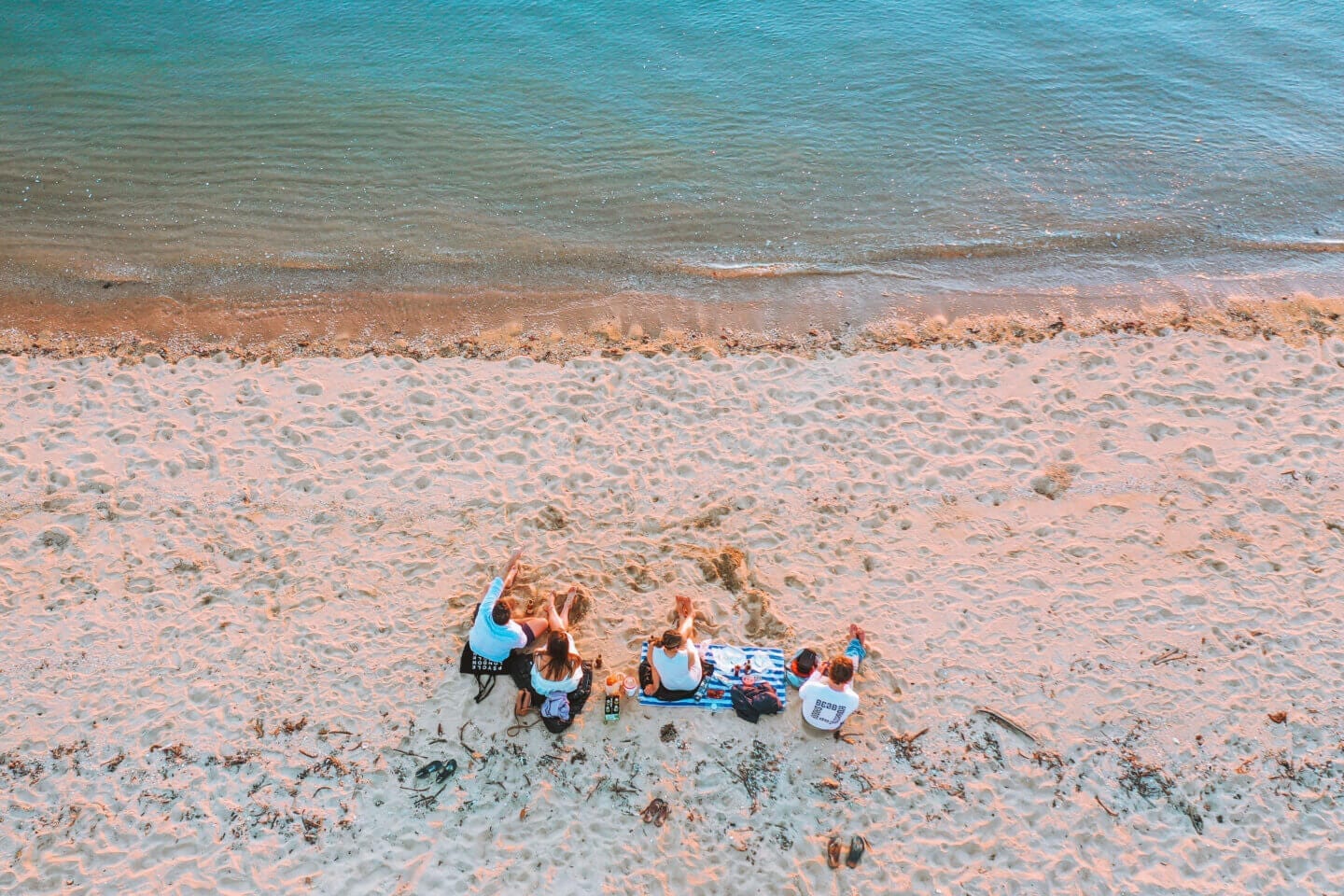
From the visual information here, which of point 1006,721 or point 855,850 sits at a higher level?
point 1006,721

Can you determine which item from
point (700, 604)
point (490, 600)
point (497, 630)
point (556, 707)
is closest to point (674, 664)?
point (556, 707)

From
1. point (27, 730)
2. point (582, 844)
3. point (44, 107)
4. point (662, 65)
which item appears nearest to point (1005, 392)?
point (582, 844)

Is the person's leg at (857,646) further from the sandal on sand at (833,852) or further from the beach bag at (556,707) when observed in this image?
the beach bag at (556,707)

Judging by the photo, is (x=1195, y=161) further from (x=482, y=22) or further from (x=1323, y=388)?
(x=482, y=22)

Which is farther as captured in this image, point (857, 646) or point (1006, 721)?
point (857, 646)

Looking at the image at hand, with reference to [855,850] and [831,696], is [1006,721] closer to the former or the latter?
[831,696]

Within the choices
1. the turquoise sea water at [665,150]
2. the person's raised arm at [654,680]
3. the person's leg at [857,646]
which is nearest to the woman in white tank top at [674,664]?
the person's raised arm at [654,680]

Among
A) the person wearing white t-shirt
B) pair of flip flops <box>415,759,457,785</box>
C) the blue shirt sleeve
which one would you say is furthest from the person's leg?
pair of flip flops <box>415,759,457,785</box>

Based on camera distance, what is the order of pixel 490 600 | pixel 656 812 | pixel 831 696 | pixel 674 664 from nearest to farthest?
pixel 656 812 → pixel 831 696 → pixel 674 664 → pixel 490 600
